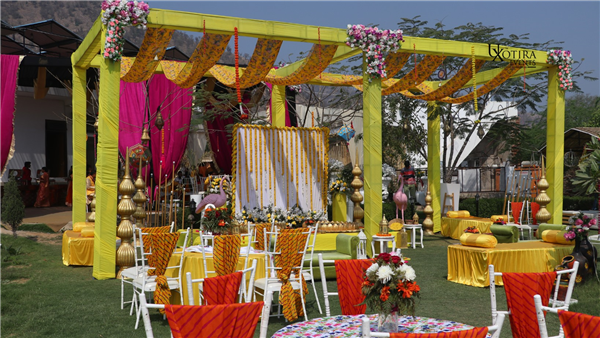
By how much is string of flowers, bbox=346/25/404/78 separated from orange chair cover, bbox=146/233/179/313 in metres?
4.32

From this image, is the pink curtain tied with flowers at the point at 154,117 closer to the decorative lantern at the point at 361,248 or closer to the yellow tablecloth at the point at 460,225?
the decorative lantern at the point at 361,248

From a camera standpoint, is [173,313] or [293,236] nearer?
[173,313]

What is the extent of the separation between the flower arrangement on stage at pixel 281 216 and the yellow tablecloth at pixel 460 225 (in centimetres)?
332

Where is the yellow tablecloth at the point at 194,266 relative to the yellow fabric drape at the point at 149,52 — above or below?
below

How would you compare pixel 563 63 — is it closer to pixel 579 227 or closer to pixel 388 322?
pixel 579 227

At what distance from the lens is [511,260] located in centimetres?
686

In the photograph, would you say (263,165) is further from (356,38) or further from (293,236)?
(293,236)

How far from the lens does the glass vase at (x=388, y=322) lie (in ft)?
8.98

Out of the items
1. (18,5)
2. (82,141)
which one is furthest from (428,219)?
(18,5)

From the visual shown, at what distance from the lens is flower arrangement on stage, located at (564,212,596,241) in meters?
6.49

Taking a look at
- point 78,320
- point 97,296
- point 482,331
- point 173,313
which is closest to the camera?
point 482,331

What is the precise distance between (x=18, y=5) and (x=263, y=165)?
56.8 m

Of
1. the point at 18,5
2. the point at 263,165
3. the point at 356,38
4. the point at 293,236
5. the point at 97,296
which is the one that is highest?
the point at 18,5

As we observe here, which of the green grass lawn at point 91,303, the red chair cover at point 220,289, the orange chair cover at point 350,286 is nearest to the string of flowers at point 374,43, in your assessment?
the green grass lawn at point 91,303
